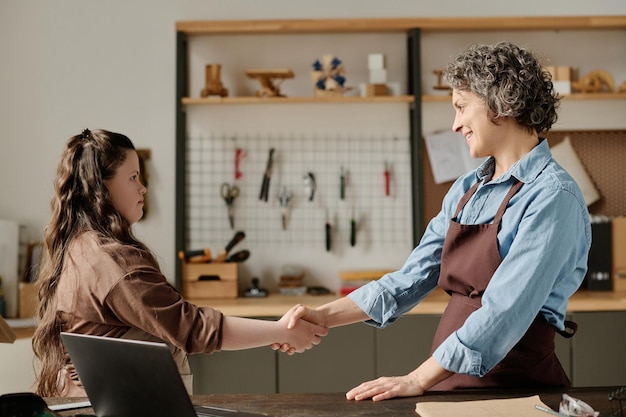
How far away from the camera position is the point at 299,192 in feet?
13.7

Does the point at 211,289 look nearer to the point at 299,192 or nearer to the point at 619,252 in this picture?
the point at 299,192

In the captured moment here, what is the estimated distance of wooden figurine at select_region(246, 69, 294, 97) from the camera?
12.8 ft

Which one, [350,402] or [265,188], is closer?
[350,402]

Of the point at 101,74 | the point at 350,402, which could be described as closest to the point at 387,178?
the point at 101,74

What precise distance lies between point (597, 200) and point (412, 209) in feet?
3.22

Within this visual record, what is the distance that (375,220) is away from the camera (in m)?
4.18

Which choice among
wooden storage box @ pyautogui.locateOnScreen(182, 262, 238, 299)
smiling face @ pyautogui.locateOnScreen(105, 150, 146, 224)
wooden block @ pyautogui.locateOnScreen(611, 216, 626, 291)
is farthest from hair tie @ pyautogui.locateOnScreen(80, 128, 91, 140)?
wooden block @ pyautogui.locateOnScreen(611, 216, 626, 291)

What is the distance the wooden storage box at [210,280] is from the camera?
12.6 feet

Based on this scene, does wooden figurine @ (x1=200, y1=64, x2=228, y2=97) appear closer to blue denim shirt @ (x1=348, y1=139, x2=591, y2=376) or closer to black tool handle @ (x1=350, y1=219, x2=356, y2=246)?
black tool handle @ (x1=350, y1=219, x2=356, y2=246)

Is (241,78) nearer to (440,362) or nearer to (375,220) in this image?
(375,220)

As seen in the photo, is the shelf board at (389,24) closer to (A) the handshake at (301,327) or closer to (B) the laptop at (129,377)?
(A) the handshake at (301,327)

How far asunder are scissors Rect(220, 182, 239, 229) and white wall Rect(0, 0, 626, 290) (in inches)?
11.3

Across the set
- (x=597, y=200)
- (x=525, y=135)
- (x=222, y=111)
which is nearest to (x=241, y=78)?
(x=222, y=111)

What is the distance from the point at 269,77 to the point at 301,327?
1.98m
